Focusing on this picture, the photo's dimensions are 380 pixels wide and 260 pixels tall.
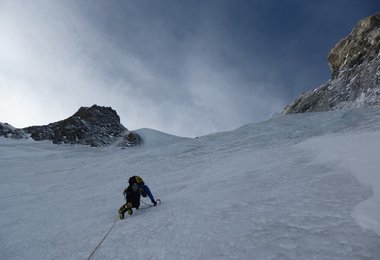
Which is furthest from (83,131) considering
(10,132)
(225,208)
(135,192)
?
(225,208)

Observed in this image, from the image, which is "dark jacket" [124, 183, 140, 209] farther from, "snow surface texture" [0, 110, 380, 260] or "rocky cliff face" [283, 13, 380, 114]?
"rocky cliff face" [283, 13, 380, 114]

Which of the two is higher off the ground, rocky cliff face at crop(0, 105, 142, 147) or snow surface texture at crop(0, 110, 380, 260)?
rocky cliff face at crop(0, 105, 142, 147)

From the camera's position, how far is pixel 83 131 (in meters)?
57.0

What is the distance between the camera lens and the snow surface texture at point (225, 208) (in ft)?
20.4

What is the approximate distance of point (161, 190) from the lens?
1494 centimetres

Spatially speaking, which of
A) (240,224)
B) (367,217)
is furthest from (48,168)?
(367,217)

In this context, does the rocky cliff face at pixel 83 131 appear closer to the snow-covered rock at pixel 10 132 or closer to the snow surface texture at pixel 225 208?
the snow-covered rock at pixel 10 132

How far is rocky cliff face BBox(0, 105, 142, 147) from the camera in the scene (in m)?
55.3

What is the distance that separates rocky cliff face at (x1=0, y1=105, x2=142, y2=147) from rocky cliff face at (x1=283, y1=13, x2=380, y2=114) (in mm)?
28069

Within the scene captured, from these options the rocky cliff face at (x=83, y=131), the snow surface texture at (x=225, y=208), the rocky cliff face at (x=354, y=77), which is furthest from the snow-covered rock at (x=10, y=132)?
the rocky cliff face at (x=354, y=77)

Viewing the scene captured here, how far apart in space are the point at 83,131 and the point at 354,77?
4002 cm

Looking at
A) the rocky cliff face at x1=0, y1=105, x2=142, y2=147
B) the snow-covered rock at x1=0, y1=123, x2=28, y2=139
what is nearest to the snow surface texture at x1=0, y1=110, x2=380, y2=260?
the rocky cliff face at x1=0, y1=105, x2=142, y2=147

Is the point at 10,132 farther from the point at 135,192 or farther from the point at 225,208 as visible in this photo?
the point at 225,208

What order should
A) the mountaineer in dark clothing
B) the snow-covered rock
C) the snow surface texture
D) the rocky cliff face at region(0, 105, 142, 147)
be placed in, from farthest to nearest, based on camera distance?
1. the snow-covered rock
2. the rocky cliff face at region(0, 105, 142, 147)
3. the mountaineer in dark clothing
4. the snow surface texture
